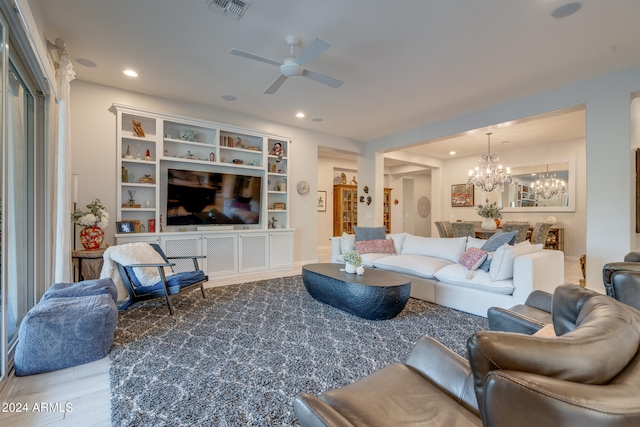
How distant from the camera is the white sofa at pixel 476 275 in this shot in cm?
299

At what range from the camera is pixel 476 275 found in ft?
10.9

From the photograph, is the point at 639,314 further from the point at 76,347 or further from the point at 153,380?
the point at 76,347

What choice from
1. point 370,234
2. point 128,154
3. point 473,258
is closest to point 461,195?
point 370,234

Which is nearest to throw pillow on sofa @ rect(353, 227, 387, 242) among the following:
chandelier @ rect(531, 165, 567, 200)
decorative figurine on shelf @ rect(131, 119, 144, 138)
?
decorative figurine on shelf @ rect(131, 119, 144, 138)

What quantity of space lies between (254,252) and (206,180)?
1524mm

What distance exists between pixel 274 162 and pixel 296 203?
96 cm

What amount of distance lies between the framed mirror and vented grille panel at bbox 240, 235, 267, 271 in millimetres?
6524

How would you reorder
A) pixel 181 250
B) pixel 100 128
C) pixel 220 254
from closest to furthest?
1. pixel 100 128
2. pixel 181 250
3. pixel 220 254

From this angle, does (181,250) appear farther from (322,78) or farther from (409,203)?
(409,203)

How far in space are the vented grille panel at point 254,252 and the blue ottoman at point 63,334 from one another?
2.88 m

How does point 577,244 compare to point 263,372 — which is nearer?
point 263,372

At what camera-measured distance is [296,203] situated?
6.16 meters

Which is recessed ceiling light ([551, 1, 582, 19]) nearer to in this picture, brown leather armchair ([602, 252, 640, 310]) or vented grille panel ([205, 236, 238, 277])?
brown leather armchair ([602, 252, 640, 310])

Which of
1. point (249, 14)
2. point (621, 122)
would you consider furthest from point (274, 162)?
point (621, 122)
